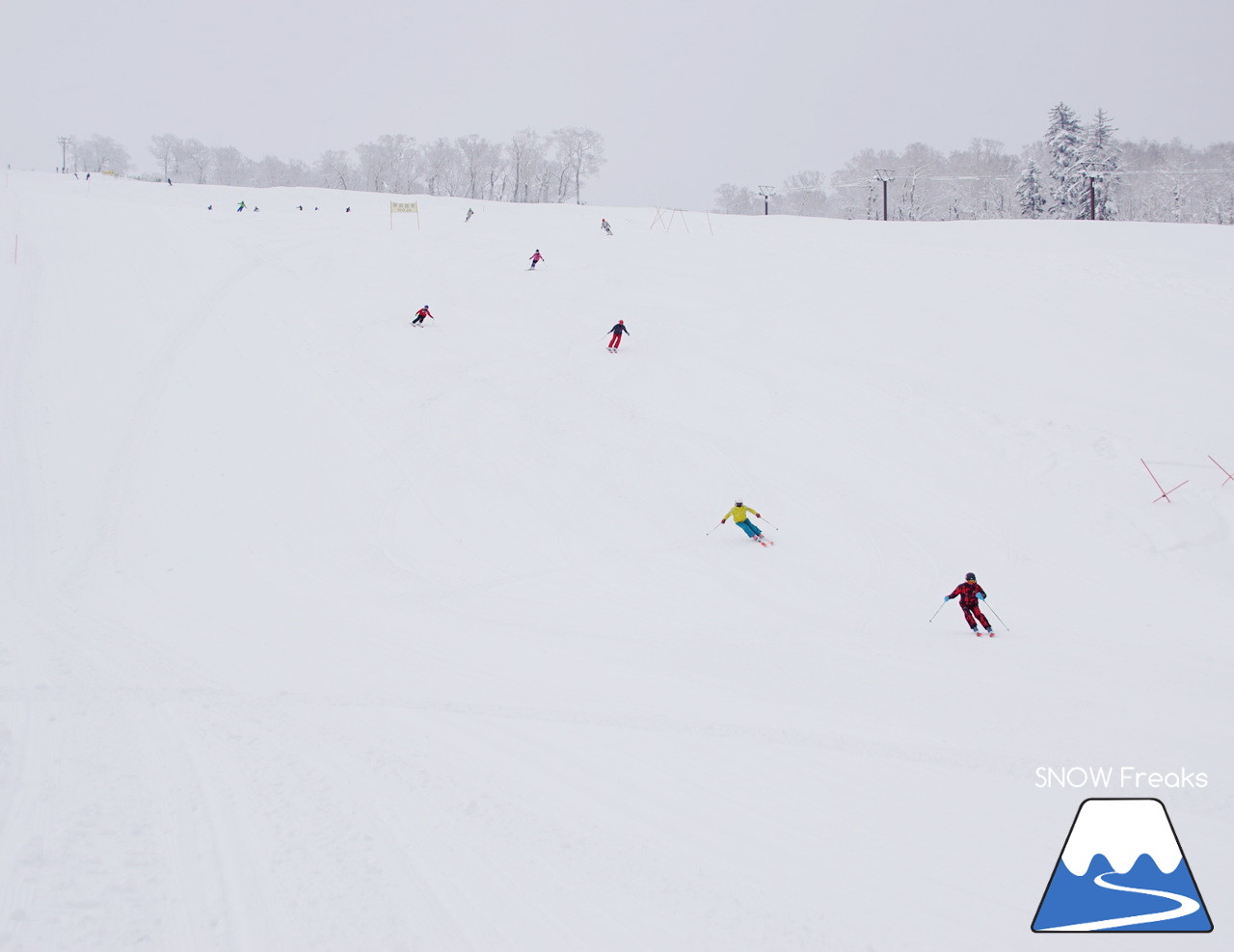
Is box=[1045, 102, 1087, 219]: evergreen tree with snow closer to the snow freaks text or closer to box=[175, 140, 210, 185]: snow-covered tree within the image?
the snow freaks text

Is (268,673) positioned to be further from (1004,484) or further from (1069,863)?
(1004,484)

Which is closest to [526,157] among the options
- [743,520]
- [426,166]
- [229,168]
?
[426,166]

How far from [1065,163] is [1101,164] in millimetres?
3536

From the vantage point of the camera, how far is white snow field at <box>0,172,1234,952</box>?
5363mm

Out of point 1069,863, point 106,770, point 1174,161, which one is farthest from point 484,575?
point 1174,161

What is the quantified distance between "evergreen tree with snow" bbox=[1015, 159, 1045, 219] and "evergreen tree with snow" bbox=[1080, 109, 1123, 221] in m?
4.06

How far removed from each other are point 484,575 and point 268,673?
3.95 meters

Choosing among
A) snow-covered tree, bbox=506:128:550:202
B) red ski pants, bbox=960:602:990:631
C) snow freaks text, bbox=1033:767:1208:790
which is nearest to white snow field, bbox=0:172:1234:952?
snow freaks text, bbox=1033:767:1208:790

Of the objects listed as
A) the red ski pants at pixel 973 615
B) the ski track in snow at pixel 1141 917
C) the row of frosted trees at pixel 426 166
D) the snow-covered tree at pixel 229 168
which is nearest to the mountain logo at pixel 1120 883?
the ski track in snow at pixel 1141 917

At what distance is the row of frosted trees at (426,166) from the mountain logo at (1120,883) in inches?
3702

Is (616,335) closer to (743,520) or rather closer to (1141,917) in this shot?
(743,520)

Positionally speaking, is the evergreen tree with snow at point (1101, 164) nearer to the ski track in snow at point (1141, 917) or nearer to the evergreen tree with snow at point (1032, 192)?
the evergreen tree with snow at point (1032, 192)

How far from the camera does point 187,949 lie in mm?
4719

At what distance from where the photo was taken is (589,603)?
1102 centimetres
